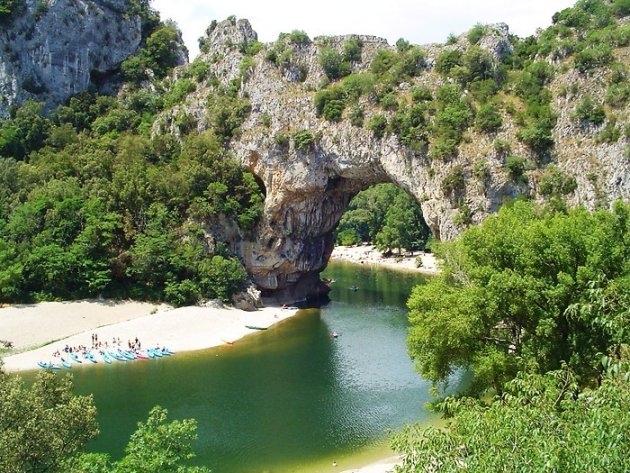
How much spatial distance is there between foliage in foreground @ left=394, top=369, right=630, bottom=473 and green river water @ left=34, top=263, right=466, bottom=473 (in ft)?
50.0

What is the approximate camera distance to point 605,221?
19.7 m

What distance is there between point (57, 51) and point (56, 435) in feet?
220

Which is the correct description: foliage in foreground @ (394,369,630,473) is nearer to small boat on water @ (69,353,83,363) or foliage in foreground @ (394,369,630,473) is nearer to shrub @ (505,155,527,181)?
small boat on water @ (69,353,83,363)

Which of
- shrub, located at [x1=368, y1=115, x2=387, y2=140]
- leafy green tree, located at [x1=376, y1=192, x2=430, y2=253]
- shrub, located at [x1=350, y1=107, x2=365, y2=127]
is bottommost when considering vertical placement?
leafy green tree, located at [x1=376, y1=192, x2=430, y2=253]

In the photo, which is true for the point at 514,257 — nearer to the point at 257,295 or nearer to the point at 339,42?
the point at 257,295

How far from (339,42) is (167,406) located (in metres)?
42.2

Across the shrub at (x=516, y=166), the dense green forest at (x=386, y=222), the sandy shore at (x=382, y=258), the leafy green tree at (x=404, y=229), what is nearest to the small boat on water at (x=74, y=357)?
the shrub at (x=516, y=166)

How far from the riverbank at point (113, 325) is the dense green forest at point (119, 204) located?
7.04 ft

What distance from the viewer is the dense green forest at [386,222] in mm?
89688

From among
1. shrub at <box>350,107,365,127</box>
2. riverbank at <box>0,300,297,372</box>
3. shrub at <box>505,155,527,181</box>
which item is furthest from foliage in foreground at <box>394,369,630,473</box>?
shrub at <box>350,107,365,127</box>

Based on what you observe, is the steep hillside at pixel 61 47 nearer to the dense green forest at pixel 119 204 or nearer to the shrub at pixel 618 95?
the dense green forest at pixel 119 204

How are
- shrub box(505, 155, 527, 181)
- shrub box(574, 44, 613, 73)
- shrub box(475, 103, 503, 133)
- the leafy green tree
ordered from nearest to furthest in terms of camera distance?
shrub box(505, 155, 527, 181) < shrub box(574, 44, 613, 73) < shrub box(475, 103, 503, 133) < the leafy green tree

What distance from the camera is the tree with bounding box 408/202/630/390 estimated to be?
17.9 meters

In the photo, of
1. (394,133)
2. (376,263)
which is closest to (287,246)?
(394,133)
